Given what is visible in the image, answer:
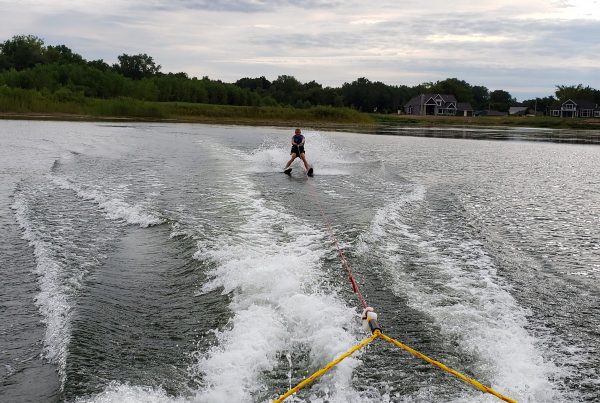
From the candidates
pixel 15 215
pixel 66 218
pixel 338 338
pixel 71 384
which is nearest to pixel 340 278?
pixel 338 338

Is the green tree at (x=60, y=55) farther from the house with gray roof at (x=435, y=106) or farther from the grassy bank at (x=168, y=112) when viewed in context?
the house with gray roof at (x=435, y=106)

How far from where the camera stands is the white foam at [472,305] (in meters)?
4.78

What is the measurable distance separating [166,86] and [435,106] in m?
48.9

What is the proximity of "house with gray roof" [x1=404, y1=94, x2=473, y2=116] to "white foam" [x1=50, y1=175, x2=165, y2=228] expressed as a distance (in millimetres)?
96005

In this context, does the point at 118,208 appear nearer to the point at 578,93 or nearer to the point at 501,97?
the point at 578,93

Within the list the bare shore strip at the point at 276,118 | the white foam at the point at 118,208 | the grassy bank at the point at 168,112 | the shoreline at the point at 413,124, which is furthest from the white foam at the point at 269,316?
the bare shore strip at the point at 276,118

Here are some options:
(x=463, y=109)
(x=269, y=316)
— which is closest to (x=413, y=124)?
(x=463, y=109)

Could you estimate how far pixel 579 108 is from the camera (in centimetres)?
10506

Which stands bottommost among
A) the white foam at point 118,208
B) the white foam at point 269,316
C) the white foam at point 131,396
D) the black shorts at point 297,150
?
the white foam at point 131,396

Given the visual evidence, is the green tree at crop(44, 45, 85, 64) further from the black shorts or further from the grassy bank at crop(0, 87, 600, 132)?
the black shorts

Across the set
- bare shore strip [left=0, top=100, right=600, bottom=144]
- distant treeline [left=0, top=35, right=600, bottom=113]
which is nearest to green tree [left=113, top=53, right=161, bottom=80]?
distant treeline [left=0, top=35, right=600, bottom=113]

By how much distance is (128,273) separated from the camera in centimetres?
726

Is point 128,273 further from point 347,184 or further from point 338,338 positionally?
point 347,184

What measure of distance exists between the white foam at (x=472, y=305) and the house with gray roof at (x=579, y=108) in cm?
10857
